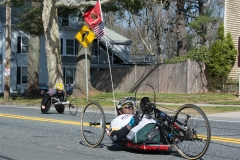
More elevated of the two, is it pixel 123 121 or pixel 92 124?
pixel 123 121

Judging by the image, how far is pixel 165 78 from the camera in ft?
113

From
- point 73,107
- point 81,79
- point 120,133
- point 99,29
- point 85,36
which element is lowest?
point 73,107

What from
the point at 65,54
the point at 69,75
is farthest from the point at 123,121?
the point at 65,54

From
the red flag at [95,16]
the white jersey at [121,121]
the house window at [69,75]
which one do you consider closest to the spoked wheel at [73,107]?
the red flag at [95,16]

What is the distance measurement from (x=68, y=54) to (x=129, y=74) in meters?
12.9

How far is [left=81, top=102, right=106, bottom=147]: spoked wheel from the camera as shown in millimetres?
9484

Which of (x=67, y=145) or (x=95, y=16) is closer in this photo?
(x=67, y=145)

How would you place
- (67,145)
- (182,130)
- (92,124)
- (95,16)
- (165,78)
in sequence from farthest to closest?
(165,78)
(95,16)
(67,145)
(92,124)
(182,130)

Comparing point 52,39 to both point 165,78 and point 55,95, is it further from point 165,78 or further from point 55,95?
point 165,78

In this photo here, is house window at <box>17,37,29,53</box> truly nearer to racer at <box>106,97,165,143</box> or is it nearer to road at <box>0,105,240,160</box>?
road at <box>0,105,240,160</box>

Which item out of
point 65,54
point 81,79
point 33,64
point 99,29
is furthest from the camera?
point 65,54

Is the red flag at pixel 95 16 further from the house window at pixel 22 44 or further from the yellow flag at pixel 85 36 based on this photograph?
the house window at pixel 22 44

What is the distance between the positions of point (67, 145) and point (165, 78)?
80.8 ft

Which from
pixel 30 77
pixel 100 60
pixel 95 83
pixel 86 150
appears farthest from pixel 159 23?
pixel 86 150
